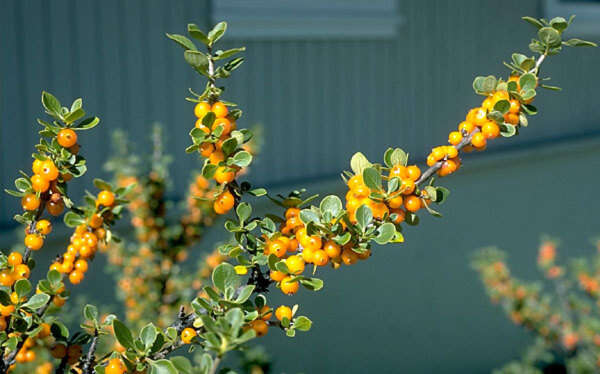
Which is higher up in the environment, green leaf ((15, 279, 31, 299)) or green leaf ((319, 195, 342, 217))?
green leaf ((319, 195, 342, 217))

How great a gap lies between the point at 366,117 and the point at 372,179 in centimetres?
365

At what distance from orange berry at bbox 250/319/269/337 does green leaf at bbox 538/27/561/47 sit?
686 millimetres

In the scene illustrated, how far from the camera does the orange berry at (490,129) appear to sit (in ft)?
4.16

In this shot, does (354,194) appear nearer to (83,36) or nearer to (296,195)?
(296,195)

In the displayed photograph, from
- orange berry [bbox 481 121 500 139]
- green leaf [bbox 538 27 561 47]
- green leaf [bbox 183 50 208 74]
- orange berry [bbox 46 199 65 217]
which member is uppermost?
green leaf [bbox 538 27 561 47]

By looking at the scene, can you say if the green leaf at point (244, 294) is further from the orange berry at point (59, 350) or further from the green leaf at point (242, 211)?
the orange berry at point (59, 350)

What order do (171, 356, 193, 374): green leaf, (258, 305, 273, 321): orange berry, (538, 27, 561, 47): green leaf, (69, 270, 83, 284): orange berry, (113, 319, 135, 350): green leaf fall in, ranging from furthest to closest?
1. (69, 270, 83, 284): orange berry
2. (538, 27, 561, 47): green leaf
3. (258, 305, 273, 321): orange berry
4. (113, 319, 135, 350): green leaf
5. (171, 356, 193, 374): green leaf

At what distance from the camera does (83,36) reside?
11.2ft

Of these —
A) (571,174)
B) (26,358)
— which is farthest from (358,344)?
(26,358)

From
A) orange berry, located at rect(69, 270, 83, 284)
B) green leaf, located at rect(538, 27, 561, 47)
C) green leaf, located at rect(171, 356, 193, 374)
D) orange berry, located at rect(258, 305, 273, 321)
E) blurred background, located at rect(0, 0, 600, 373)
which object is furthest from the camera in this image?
blurred background, located at rect(0, 0, 600, 373)

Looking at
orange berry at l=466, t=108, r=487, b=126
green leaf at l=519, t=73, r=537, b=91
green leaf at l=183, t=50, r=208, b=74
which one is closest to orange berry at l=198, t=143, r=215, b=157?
green leaf at l=183, t=50, r=208, b=74

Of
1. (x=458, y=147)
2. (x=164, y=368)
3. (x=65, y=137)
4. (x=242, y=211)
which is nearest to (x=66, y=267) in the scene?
(x=65, y=137)

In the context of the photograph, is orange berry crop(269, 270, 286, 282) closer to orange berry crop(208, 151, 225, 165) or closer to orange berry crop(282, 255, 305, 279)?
orange berry crop(282, 255, 305, 279)

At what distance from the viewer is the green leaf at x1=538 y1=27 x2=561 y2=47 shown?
1276 millimetres
